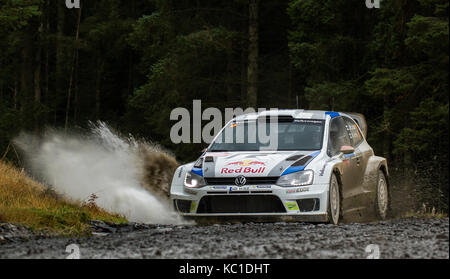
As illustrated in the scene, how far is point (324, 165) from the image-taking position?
1049 cm

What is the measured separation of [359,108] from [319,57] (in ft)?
7.70

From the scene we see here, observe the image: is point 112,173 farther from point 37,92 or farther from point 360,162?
point 37,92

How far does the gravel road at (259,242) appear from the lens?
6770 mm

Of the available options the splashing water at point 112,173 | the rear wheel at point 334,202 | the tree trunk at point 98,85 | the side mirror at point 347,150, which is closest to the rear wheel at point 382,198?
the side mirror at point 347,150

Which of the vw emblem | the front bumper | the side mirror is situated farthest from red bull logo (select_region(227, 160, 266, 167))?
the side mirror

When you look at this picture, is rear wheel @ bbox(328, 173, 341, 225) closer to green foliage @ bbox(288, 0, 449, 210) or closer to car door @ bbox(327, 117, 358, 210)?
car door @ bbox(327, 117, 358, 210)

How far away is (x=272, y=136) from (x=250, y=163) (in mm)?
1258

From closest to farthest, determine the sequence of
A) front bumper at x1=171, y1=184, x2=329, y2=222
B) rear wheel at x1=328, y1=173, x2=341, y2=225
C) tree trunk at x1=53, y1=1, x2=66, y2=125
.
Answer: front bumper at x1=171, y1=184, x2=329, y2=222 → rear wheel at x1=328, y1=173, x2=341, y2=225 → tree trunk at x1=53, y1=1, x2=66, y2=125

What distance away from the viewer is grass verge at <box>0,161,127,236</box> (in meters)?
9.88

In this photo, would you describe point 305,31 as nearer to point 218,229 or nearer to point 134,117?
point 134,117

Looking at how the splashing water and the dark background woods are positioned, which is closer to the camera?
the splashing water

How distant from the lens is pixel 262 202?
1028 cm

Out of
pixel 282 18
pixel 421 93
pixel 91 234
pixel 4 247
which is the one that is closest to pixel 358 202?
pixel 91 234

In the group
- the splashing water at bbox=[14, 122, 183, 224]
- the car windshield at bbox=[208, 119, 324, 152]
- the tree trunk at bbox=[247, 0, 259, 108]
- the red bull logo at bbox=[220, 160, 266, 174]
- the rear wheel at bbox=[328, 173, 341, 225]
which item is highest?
the tree trunk at bbox=[247, 0, 259, 108]
